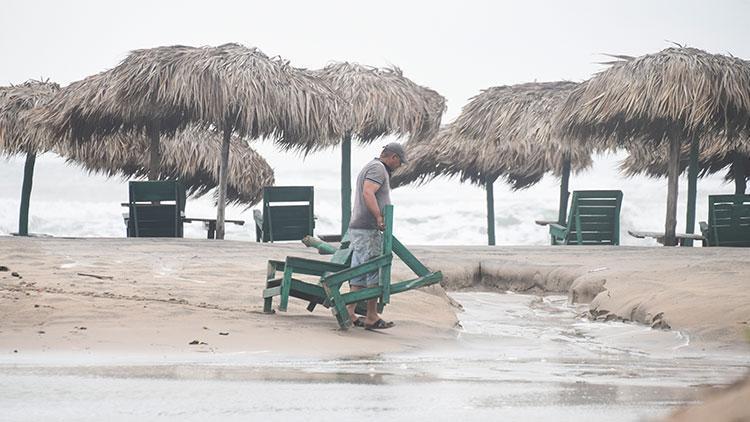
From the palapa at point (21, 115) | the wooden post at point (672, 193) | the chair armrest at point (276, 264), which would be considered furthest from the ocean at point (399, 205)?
the chair armrest at point (276, 264)

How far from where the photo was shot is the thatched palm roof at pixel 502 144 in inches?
1022

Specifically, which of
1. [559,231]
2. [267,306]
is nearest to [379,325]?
[267,306]

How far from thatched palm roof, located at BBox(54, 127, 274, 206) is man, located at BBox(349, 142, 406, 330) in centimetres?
1802

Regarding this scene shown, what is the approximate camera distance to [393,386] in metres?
6.69

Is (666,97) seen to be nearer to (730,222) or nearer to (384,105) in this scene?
(730,222)

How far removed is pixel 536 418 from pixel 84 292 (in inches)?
227

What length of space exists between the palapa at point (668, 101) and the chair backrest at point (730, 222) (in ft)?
4.13

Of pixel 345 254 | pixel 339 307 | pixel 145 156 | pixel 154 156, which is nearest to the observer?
pixel 339 307

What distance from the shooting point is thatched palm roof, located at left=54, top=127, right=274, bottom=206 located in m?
27.7

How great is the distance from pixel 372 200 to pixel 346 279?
61 cm

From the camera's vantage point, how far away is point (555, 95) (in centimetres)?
2673

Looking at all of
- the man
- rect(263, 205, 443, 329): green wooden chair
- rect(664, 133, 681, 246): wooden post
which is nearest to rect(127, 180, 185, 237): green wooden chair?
rect(664, 133, 681, 246): wooden post

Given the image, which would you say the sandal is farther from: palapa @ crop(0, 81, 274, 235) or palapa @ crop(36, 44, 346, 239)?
palapa @ crop(0, 81, 274, 235)

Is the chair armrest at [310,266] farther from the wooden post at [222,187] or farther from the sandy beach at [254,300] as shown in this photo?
the wooden post at [222,187]
